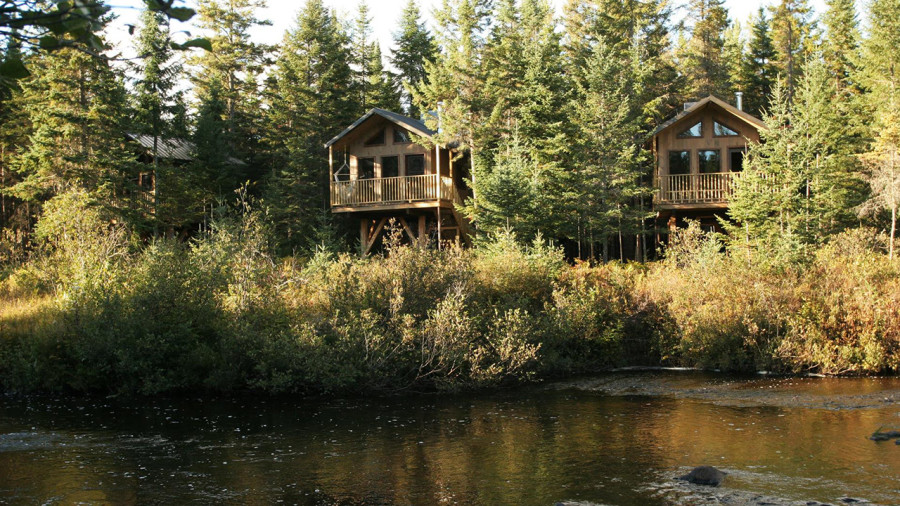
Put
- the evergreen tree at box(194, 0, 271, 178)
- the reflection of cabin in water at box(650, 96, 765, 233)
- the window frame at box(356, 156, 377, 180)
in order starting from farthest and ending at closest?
the evergreen tree at box(194, 0, 271, 178), the window frame at box(356, 156, 377, 180), the reflection of cabin in water at box(650, 96, 765, 233)

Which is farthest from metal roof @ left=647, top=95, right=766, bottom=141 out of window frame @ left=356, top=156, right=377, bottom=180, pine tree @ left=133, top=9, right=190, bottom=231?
pine tree @ left=133, top=9, right=190, bottom=231

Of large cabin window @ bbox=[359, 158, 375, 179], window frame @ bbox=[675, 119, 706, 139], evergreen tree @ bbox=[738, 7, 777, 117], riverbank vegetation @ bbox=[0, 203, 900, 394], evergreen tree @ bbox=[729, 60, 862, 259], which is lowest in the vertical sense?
riverbank vegetation @ bbox=[0, 203, 900, 394]

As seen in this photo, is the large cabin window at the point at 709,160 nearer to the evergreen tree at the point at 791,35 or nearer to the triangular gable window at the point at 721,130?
the triangular gable window at the point at 721,130

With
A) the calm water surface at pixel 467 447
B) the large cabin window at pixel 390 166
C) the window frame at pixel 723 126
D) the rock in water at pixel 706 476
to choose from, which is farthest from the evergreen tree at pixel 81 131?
the rock in water at pixel 706 476

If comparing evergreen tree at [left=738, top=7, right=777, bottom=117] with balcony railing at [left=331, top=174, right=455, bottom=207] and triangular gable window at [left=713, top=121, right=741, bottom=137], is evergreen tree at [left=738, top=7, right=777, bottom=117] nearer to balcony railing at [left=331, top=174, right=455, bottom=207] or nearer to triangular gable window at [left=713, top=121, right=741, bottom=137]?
triangular gable window at [left=713, top=121, right=741, bottom=137]

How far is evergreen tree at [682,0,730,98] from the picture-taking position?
47125 millimetres

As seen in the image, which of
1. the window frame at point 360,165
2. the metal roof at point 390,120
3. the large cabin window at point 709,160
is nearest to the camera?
the metal roof at point 390,120

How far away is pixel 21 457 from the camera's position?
12875mm

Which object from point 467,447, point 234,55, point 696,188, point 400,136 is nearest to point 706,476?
point 467,447

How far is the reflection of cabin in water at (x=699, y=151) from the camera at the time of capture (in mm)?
32875

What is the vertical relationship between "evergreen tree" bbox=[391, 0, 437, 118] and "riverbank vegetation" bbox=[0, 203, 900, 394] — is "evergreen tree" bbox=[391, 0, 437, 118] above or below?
above

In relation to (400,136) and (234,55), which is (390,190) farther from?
(234,55)

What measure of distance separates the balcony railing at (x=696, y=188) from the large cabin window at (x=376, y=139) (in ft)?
40.6

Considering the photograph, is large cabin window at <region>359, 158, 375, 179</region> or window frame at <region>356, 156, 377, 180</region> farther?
large cabin window at <region>359, 158, 375, 179</region>
